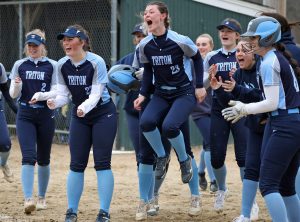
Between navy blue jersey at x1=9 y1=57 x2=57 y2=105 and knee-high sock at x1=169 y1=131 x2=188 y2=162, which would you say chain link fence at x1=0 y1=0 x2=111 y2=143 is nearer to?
navy blue jersey at x1=9 y1=57 x2=57 y2=105

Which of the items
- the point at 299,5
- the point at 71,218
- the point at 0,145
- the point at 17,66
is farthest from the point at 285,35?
the point at 299,5

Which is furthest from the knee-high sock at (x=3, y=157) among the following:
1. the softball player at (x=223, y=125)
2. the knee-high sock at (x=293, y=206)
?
the knee-high sock at (x=293, y=206)

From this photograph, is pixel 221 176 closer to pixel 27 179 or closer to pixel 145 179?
pixel 145 179

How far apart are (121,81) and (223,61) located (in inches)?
47.1

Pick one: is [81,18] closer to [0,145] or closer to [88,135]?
[0,145]

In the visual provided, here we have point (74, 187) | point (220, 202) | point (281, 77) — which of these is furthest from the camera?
point (220, 202)

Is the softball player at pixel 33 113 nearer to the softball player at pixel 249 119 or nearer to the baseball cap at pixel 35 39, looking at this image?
the baseball cap at pixel 35 39

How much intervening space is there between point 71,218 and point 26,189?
4.28 feet

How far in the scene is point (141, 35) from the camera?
29.2 feet

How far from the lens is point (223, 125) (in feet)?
26.9

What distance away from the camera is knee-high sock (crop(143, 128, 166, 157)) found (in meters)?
7.86

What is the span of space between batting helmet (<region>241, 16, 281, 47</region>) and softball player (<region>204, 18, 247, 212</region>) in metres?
1.93

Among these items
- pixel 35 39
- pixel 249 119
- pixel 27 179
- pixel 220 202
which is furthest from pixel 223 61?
pixel 27 179

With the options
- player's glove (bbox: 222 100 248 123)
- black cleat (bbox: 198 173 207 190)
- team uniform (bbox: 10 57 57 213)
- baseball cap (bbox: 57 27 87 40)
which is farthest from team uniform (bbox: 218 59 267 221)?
black cleat (bbox: 198 173 207 190)
